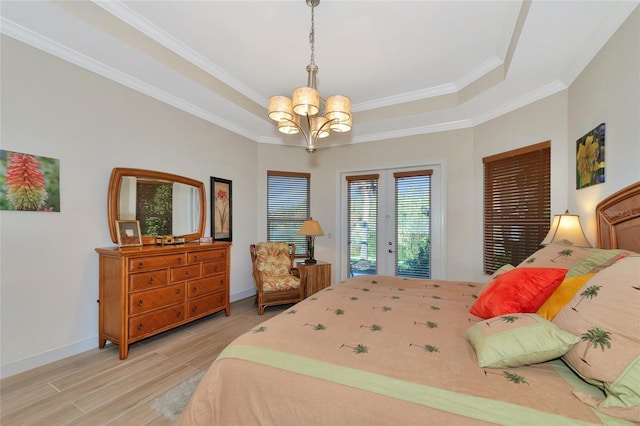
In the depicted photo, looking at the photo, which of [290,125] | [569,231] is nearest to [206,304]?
[290,125]

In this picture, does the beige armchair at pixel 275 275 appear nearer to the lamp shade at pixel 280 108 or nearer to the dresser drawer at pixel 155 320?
the dresser drawer at pixel 155 320

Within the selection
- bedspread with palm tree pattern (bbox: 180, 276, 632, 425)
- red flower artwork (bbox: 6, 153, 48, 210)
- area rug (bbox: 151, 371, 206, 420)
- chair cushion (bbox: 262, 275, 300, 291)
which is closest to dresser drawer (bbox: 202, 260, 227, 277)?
chair cushion (bbox: 262, 275, 300, 291)

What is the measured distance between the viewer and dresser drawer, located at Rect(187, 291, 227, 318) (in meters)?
3.16

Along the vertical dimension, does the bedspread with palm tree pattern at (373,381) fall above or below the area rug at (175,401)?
above

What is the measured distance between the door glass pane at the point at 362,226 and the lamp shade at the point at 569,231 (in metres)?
2.56

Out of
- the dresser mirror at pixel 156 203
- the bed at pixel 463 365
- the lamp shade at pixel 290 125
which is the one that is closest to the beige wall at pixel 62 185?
the dresser mirror at pixel 156 203

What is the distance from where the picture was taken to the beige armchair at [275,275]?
3.83 m

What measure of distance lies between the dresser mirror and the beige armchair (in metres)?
0.95

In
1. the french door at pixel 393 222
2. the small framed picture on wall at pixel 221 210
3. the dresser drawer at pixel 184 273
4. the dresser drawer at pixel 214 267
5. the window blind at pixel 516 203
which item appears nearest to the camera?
the dresser drawer at pixel 184 273

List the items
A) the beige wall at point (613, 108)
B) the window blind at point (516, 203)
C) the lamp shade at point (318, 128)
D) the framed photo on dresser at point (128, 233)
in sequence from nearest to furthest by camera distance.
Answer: the beige wall at point (613, 108), the lamp shade at point (318, 128), the framed photo on dresser at point (128, 233), the window blind at point (516, 203)

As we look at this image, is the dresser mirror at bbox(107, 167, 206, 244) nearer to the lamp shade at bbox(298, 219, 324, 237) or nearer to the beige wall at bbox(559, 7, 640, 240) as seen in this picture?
the lamp shade at bbox(298, 219, 324, 237)

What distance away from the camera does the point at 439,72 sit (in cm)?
325

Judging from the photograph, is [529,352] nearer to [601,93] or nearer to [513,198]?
[601,93]

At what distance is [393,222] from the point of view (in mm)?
4555
